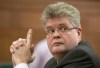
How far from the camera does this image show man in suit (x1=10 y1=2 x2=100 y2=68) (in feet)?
7.51

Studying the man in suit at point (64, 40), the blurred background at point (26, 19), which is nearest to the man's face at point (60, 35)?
the man in suit at point (64, 40)

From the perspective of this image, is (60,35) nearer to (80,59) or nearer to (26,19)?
(80,59)

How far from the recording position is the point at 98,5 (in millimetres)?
6660

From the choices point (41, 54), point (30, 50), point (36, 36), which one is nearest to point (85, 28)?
point (36, 36)

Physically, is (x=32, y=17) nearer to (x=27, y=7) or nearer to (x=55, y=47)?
(x=27, y=7)

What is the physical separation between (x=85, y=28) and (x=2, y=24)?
1.52 metres

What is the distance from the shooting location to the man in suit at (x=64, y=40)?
7.51 ft

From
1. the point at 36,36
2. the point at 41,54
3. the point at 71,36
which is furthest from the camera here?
the point at 36,36

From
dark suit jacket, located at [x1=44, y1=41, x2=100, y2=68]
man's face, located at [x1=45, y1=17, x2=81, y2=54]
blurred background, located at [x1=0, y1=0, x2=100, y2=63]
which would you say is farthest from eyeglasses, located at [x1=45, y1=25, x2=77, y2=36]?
blurred background, located at [x1=0, y1=0, x2=100, y2=63]

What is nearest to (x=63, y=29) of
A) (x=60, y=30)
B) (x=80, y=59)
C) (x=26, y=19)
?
(x=60, y=30)

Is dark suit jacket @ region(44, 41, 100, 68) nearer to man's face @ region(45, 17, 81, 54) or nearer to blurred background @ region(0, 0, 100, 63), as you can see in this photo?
man's face @ region(45, 17, 81, 54)

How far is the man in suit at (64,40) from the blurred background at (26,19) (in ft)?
13.3

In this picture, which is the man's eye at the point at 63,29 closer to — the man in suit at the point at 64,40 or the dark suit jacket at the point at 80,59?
the man in suit at the point at 64,40

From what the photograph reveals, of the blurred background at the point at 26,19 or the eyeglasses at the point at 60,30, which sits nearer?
the eyeglasses at the point at 60,30
